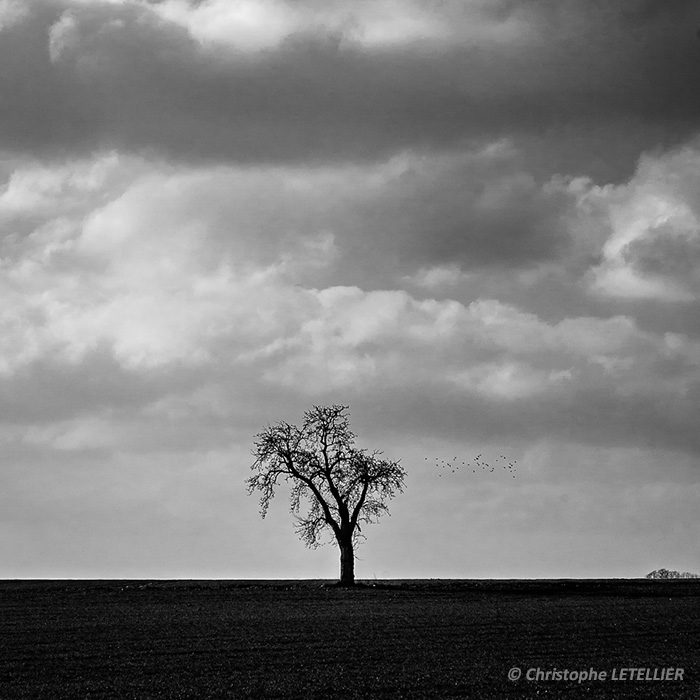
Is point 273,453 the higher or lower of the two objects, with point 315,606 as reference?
higher

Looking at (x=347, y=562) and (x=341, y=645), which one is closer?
(x=341, y=645)

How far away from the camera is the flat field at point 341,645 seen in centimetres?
2922

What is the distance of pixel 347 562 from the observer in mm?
73312

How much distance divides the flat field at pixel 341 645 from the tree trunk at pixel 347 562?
1084 centimetres

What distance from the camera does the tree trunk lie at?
2876 inches

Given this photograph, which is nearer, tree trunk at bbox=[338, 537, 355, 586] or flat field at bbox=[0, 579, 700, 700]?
flat field at bbox=[0, 579, 700, 700]

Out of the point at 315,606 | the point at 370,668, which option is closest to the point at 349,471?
the point at 315,606

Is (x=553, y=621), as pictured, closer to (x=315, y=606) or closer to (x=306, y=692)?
(x=315, y=606)

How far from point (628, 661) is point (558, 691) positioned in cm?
627

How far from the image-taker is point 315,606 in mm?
55156

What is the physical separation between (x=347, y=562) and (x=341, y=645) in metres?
36.2

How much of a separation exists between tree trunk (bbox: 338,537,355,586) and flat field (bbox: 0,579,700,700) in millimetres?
→ 10840

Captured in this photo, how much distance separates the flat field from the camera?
2922cm

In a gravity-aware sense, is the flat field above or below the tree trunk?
below
